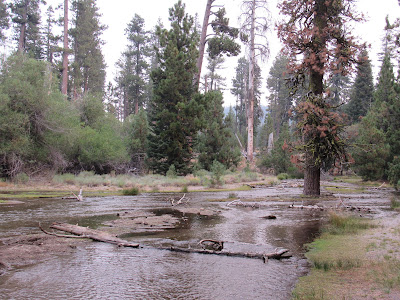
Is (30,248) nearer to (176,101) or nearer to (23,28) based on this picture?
(176,101)

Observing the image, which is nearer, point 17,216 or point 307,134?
point 17,216

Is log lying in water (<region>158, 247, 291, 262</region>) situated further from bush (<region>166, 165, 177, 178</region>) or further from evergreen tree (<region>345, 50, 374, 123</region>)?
evergreen tree (<region>345, 50, 374, 123</region>)

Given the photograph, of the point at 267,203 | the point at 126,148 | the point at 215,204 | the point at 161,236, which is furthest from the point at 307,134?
the point at 126,148

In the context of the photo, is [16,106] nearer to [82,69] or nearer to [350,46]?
[350,46]

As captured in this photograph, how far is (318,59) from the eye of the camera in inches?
668

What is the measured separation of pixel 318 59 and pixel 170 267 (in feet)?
42.8

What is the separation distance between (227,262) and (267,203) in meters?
10.1

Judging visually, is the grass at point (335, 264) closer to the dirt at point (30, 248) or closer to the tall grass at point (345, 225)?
the tall grass at point (345, 225)

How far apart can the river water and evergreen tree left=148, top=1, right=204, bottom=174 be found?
1910cm

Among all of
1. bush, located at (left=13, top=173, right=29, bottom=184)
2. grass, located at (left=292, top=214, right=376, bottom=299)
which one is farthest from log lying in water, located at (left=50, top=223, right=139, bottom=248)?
bush, located at (left=13, top=173, right=29, bottom=184)

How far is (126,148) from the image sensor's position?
34.4m

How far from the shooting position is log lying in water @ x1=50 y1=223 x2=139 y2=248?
8945 millimetres

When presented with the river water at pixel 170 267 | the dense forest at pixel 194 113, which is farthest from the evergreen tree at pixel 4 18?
the river water at pixel 170 267

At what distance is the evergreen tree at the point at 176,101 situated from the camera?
102ft
